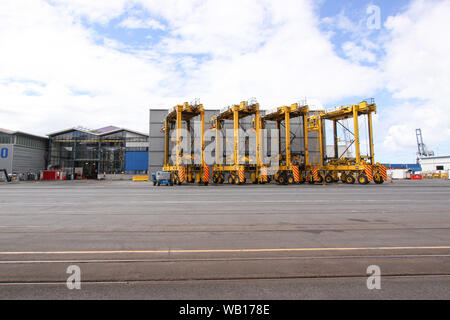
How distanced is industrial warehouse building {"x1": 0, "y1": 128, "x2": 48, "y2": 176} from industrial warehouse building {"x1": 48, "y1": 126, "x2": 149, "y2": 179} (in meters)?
2.53

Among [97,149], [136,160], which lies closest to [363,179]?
[136,160]

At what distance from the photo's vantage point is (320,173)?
36844 mm

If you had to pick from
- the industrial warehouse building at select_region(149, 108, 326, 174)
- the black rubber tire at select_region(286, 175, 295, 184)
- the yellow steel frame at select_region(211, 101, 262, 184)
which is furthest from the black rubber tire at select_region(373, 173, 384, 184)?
the yellow steel frame at select_region(211, 101, 262, 184)

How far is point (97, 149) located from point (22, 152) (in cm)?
1422

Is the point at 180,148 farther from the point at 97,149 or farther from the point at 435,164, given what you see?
the point at 435,164

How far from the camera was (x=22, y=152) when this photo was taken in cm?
5362

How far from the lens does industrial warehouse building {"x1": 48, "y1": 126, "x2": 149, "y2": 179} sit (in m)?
61.0

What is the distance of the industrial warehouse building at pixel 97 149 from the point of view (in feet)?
200

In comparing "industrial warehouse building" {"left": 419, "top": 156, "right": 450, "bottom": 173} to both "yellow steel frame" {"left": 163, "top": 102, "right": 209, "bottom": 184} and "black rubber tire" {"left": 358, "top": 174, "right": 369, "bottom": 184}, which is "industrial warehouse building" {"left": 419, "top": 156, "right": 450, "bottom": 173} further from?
"yellow steel frame" {"left": 163, "top": 102, "right": 209, "bottom": 184}

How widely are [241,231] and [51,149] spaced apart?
228ft

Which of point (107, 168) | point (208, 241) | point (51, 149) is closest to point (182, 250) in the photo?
point (208, 241)

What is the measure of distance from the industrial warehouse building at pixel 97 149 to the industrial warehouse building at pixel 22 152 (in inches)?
99.7
